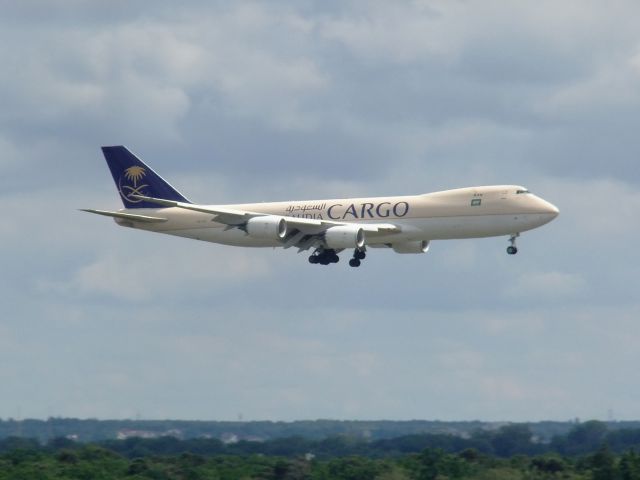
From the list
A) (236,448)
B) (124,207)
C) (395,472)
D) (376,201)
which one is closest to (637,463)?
(395,472)

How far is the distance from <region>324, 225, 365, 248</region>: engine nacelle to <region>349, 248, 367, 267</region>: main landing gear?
1691 millimetres

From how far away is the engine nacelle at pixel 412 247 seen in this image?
85.3 m

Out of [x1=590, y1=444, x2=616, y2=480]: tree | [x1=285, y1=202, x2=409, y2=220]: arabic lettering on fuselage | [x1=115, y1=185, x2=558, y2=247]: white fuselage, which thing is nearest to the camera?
[x1=115, y1=185, x2=558, y2=247]: white fuselage

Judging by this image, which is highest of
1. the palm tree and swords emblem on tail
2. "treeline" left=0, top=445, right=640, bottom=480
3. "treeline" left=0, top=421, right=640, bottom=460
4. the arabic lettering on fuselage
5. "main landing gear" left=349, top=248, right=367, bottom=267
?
the palm tree and swords emblem on tail

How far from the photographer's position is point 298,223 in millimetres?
80375

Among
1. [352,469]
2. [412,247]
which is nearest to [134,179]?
[412,247]

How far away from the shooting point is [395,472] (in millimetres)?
89938

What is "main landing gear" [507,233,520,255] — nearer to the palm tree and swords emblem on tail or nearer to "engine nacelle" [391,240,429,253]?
"engine nacelle" [391,240,429,253]

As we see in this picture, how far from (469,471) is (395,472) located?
6.34 metres

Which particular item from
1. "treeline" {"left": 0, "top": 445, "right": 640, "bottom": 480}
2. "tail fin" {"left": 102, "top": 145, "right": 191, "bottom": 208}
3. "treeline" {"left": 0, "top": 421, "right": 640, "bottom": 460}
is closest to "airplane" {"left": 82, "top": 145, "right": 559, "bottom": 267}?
"tail fin" {"left": 102, "top": 145, "right": 191, "bottom": 208}

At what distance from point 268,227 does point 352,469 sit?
22.0 m

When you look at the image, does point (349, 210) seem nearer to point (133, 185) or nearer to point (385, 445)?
point (133, 185)

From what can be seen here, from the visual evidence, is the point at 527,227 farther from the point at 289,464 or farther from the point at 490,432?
the point at 490,432

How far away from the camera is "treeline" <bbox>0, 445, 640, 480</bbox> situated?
290 ft
